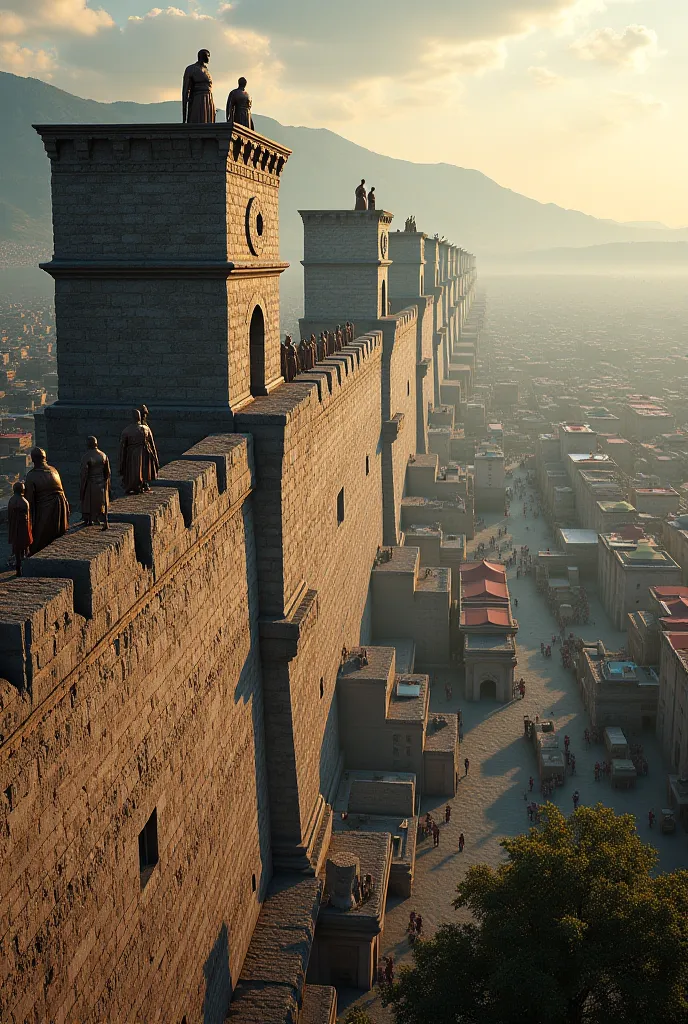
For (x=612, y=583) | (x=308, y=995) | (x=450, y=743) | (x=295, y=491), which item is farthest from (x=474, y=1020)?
(x=612, y=583)

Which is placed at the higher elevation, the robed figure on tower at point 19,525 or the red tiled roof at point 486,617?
the robed figure on tower at point 19,525

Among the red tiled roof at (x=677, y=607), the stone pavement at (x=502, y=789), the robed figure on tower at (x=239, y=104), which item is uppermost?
the robed figure on tower at (x=239, y=104)

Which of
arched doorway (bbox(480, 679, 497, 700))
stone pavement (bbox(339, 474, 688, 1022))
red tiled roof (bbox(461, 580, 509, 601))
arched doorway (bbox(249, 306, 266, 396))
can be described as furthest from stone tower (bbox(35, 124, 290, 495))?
red tiled roof (bbox(461, 580, 509, 601))

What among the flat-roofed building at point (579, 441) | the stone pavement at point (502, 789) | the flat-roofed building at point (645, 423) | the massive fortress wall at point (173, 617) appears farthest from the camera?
the flat-roofed building at point (645, 423)

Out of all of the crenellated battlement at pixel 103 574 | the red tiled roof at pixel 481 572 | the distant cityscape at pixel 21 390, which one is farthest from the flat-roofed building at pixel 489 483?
the crenellated battlement at pixel 103 574

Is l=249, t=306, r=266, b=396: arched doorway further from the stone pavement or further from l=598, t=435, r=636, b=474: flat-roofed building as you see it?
l=598, t=435, r=636, b=474: flat-roofed building

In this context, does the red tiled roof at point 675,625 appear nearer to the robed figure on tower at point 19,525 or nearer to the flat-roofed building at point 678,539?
the flat-roofed building at point 678,539

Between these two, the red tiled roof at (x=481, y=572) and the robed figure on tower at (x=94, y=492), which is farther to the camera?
the red tiled roof at (x=481, y=572)
